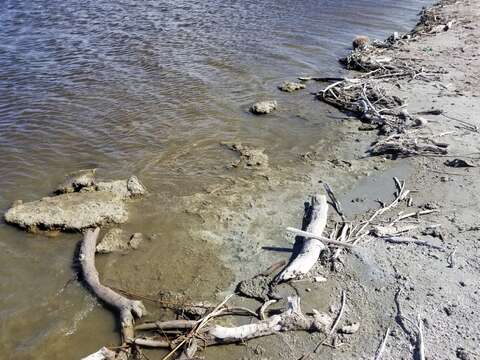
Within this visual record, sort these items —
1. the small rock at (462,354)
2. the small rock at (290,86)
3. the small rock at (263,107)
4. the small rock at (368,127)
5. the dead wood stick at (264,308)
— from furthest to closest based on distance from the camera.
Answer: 1. the small rock at (290,86)
2. the small rock at (263,107)
3. the small rock at (368,127)
4. the dead wood stick at (264,308)
5. the small rock at (462,354)

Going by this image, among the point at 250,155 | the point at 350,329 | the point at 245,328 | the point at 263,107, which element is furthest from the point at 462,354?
the point at 263,107

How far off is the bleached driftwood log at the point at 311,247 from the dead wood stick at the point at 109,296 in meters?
2.21

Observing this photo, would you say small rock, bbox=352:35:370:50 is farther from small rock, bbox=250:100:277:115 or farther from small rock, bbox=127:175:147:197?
small rock, bbox=127:175:147:197

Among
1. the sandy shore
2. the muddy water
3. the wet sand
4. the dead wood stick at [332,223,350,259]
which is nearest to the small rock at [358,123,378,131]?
the sandy shore

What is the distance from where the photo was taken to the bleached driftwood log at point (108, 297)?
19.7 feet

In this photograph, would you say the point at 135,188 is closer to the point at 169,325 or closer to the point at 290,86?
the point at 169,325

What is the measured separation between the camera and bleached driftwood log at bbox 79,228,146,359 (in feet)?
19.7

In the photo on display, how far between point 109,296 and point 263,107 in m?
7.12

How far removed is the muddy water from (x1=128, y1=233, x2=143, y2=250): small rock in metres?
0.16

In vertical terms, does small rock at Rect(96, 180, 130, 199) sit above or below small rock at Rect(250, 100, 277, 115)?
below

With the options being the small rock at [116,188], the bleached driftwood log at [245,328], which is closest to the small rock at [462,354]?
the bleached driftwood log at [245,328]

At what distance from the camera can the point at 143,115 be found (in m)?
11.6

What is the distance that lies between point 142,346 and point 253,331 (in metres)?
1.51

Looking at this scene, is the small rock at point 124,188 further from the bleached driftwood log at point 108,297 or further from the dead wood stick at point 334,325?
the dead wood stick at point 334,325
